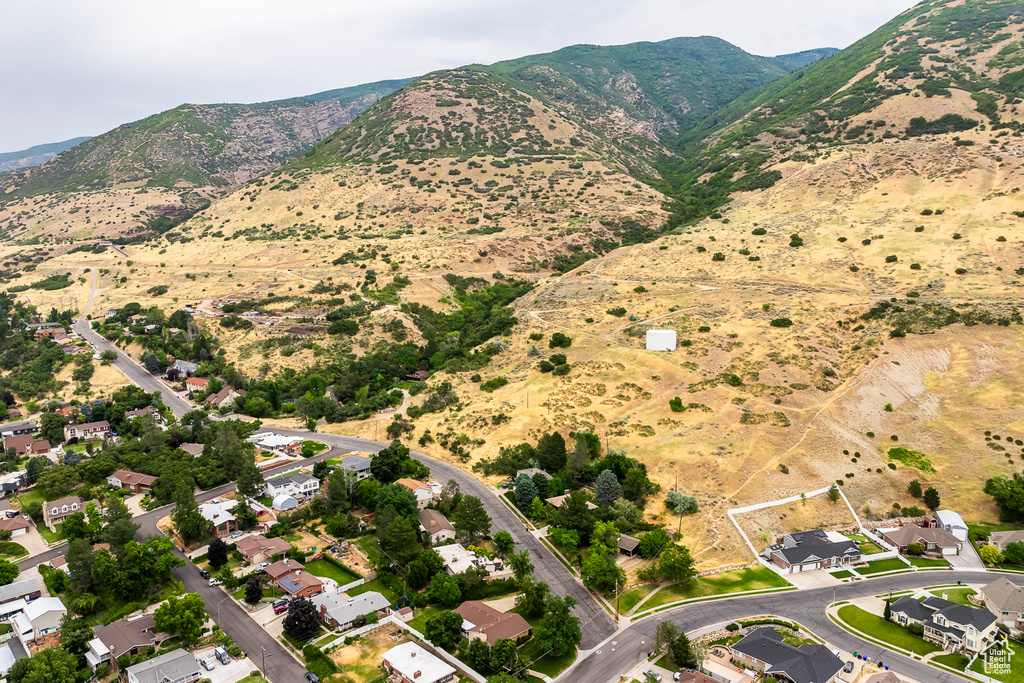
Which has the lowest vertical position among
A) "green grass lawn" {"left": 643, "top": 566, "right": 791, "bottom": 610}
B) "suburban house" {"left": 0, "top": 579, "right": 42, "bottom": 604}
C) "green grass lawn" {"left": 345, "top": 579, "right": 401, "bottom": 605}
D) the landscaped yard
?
"green grass lawn" {"left": 643, "top": 566, "right": 791, "bottom": 610}

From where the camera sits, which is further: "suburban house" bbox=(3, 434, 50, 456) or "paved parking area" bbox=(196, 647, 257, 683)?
"suburban house" bbox=(3, 434, 50, 456)

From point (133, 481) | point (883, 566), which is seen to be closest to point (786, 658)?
point (883, 566)

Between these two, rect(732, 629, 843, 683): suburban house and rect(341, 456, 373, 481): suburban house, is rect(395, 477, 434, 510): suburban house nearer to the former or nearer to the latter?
rect(341, 456, 373, 481): suburban house

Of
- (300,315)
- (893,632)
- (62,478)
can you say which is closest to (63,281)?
(300,315)

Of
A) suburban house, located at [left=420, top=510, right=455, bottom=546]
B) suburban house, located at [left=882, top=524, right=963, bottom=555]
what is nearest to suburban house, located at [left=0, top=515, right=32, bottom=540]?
suburban house, located at [left=420, top=510, right=455, bottom=546]

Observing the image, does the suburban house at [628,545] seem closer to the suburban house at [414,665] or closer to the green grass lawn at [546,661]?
the green grass lawn at [546,661]

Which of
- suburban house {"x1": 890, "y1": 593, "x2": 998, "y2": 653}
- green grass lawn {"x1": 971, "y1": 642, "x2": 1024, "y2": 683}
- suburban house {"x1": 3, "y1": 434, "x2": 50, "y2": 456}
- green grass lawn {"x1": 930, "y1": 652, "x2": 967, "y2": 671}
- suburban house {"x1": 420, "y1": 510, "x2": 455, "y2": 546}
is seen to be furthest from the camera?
suburban house {"x1": 3, "y1": 434, "x2": 50, "y2": 456}

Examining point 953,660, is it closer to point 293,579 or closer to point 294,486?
point 293,579
